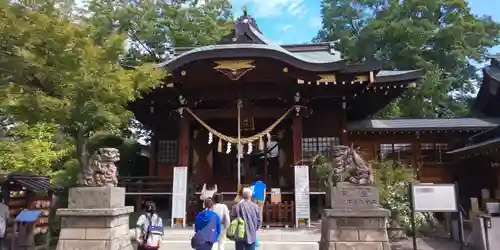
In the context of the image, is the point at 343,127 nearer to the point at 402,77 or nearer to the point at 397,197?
the point at 402,77

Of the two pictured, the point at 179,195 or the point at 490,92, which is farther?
the point at 490,92

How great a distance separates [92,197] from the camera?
6660 mm

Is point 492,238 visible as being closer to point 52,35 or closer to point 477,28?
point 52,35

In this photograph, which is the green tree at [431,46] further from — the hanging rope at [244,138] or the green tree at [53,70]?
the green tree at [53,70]

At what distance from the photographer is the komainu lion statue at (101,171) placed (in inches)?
265

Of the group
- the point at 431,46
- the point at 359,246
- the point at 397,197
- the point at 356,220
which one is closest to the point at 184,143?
the point at 397,197

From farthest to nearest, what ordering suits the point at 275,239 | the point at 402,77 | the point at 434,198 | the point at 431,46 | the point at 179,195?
1. the point at 431,46
2. the point at 402,77
3. the point at 179,195
4. the point at 275,239
5. the point at 434,198

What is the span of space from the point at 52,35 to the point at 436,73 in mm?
18071

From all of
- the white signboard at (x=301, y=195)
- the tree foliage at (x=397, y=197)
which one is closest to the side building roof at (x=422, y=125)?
the white signboard at (x=301, y=195)

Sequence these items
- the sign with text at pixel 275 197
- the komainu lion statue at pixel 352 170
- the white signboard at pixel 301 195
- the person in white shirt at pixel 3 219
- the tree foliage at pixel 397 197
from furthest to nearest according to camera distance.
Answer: the sign with text at pixel 275 197 → the white signboard at pixel 301 195 → the tree foliage at pixel 397 197 → the person in white shirt at pixel 3 219 → the komainu lion statue at pixel 352 170

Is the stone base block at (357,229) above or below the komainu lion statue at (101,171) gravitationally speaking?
below

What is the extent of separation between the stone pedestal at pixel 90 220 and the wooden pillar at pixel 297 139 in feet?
21.5

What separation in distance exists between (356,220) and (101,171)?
4.73 meters

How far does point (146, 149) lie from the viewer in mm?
19266
